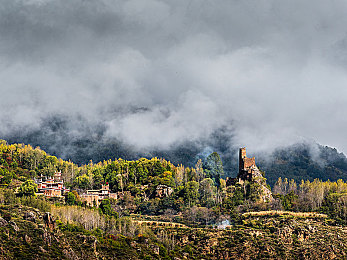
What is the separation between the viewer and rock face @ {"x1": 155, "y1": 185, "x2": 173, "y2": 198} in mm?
126250

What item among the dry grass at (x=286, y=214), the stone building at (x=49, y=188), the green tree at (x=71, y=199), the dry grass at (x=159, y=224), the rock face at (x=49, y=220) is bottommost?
the dry grass at (x=159, y=224)

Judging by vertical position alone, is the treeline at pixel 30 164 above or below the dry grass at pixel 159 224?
above

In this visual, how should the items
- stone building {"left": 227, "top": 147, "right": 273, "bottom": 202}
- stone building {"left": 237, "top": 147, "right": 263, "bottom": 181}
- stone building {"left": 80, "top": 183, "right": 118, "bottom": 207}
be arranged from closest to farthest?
stone building {"left": 80, "top": 183, "right": 118, "bottom": 207}
stone building {"left": 227, "top": 147, "right": 273, "bottom": 202}
stone building {"left": 237, "top": 147, "right": 263, "bottom": 181}

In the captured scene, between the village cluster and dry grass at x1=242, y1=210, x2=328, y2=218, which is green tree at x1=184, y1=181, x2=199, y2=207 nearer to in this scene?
dry grass at x1=242, y1=210, x2=328, y2=218

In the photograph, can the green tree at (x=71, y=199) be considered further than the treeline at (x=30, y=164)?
No

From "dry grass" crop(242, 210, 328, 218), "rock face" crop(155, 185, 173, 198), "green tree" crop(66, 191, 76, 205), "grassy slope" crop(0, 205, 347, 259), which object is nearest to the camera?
"grassy slope" crop(0, 205, 347, 259)

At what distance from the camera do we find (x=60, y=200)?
108 m

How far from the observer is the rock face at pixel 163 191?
126250mm

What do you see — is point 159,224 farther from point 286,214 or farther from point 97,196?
point 286,214

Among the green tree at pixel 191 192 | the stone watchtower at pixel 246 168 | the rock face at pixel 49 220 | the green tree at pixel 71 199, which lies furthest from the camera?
the stone watchtower at pixel 246 168

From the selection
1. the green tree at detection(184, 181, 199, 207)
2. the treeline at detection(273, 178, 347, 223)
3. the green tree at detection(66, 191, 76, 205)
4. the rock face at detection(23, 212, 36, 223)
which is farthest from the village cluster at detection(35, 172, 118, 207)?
the treeline at detection(273, 178, 347, 223)

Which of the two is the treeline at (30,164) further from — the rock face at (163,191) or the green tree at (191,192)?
the green tree at (191,192)

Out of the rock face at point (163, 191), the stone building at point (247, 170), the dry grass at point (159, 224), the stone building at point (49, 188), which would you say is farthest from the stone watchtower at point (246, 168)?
the stone building at point (49, 188)

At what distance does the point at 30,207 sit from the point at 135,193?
40.8m
